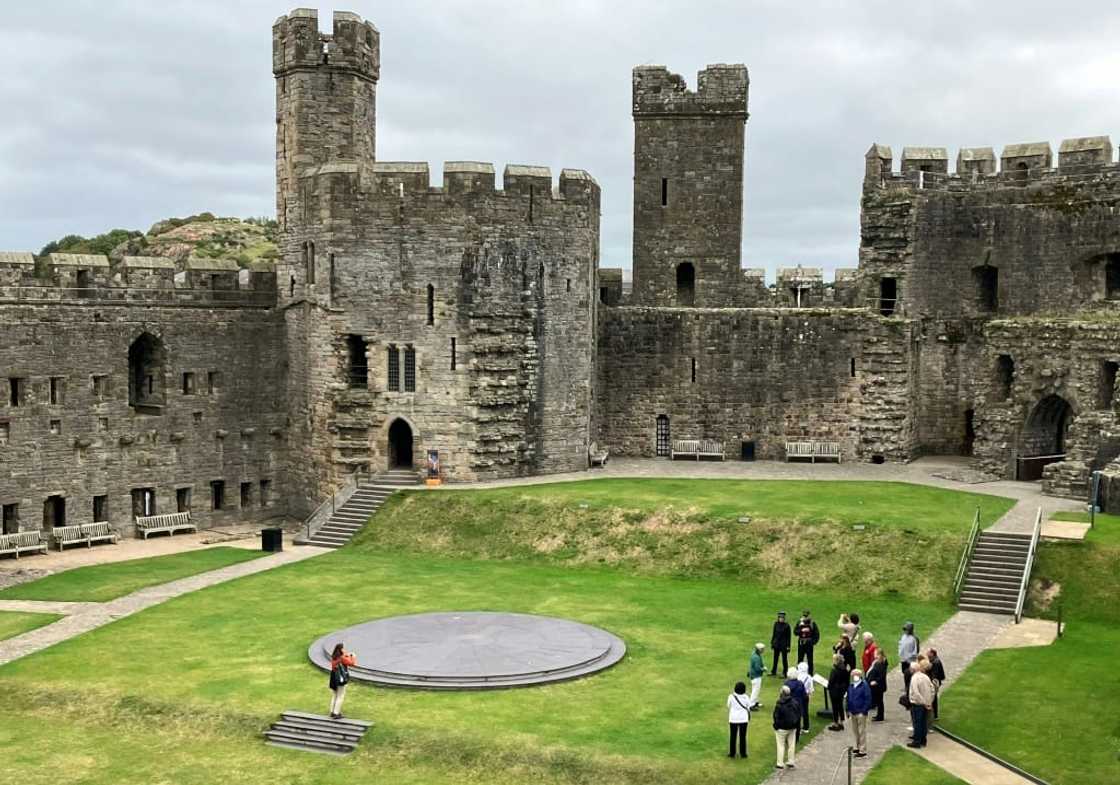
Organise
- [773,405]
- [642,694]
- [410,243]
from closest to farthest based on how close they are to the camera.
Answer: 1. [642,694]
2. [410,243]
3. [773,405]

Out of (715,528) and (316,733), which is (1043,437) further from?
(316,733)

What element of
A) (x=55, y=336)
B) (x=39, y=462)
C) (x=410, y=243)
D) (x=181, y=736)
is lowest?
(x=181, y=736)

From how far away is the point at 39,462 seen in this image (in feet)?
115

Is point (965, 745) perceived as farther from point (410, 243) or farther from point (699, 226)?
point (699, 226)

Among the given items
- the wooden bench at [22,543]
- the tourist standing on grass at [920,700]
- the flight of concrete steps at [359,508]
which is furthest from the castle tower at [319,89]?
the tourist standing on grass at [920,700]

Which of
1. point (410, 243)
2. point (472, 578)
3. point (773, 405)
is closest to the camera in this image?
point (472, 578)

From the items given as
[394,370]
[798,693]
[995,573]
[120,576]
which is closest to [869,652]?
[798,693]

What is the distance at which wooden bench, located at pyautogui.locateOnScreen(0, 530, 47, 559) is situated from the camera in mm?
33656

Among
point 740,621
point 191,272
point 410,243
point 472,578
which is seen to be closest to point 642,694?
point 740,621

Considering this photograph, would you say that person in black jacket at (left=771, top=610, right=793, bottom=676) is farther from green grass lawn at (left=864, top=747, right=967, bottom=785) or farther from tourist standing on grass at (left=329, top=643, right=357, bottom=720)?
tourist standing on grass at (left=329, top=643, right=357, bottom=720)

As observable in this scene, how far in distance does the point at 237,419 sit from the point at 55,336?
6.42 metres

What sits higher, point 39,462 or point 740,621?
point 39,462

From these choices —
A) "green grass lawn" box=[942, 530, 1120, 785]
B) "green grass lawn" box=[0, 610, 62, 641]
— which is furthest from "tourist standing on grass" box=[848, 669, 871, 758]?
"green grass lawn" box=[0, 610, 62, 641]

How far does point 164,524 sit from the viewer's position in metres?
37.8
